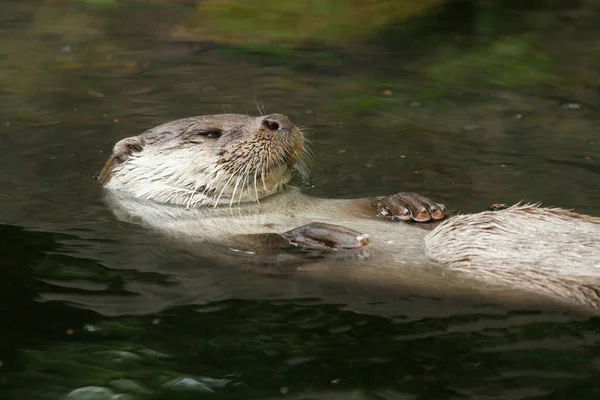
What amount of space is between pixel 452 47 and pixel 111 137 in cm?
400

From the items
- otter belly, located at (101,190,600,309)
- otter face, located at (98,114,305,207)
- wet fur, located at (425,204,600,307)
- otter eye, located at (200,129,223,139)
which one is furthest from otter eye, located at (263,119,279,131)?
wet fur, located at (425,204,600,307)

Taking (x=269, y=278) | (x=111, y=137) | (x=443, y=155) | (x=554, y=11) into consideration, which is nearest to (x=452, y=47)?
(x=554, y=11)

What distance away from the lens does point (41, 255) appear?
4781 mm

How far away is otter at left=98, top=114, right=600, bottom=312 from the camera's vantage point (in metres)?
4.15

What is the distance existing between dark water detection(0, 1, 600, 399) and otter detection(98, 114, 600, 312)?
141 millimetres

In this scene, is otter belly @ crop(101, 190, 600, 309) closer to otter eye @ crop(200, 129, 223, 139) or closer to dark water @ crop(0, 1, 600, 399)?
dark water @ crop(0, 1, 600, 399)

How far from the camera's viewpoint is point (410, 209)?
16.6ft

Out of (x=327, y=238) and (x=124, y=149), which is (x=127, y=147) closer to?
(x=124, y=149)

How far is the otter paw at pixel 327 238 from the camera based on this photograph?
4613mm

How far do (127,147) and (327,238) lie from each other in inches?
59.6

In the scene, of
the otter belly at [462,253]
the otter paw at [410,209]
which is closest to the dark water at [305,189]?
the otter belly at [462,253]

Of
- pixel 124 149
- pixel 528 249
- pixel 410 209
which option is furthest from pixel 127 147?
pixel 528 249

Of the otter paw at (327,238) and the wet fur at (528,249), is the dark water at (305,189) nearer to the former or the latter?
the wet fur at (528,249)

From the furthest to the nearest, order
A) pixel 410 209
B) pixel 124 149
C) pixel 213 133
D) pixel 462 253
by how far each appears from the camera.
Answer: pixel 124 149 → pixel 213 133 → pixel 410 209 → pixel 462 253
